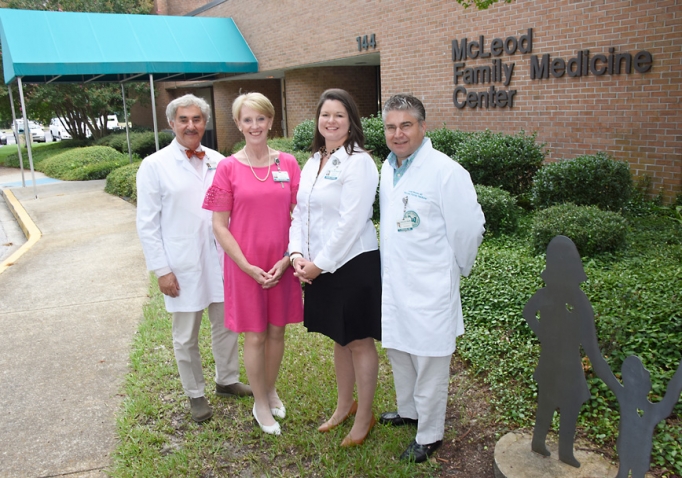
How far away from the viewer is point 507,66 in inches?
381

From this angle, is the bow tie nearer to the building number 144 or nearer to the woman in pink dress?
the woman in pink dress

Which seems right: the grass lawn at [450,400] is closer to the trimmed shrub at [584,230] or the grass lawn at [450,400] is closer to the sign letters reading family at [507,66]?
the trimmed shrub at [584,230]

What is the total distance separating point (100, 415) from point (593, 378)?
10.2ft

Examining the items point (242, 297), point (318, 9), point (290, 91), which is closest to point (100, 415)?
point (242, 297)

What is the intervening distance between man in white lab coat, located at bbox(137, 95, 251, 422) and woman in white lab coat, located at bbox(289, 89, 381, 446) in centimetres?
68

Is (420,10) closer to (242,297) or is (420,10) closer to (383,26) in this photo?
(383,26)

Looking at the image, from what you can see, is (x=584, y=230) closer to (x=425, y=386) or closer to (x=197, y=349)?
(x=425, y=386)

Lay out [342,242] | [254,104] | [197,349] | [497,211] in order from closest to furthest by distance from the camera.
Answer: [342,242], [254,104], [197,349], [497,211]

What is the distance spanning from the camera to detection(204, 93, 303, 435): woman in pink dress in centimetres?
329

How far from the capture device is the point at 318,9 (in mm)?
15352

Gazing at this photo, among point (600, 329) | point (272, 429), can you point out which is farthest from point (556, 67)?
point (272, 429)

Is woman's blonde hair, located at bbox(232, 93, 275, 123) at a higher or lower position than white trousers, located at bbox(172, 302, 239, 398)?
higher

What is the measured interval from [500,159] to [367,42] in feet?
22.3

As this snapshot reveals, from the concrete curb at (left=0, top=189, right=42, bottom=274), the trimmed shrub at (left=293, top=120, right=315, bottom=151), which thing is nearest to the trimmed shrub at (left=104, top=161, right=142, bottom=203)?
the concrete curb at (left=0, top=189, right=42, bottom=274)
